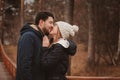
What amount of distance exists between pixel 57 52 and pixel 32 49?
0.31m

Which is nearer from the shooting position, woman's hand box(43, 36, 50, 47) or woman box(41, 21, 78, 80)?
woman box(41, 21, 78, 80)

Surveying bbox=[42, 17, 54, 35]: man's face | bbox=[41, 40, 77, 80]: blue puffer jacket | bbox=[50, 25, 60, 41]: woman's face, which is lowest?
bbox=[41, 40, 77, 80]: blue puffer jacket

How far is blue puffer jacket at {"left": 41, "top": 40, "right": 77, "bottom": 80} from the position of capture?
17.3 ft

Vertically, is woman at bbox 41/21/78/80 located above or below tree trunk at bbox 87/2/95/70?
above

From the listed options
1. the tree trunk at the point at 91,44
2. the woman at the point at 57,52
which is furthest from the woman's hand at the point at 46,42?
the tree trunk at the point at 91,44

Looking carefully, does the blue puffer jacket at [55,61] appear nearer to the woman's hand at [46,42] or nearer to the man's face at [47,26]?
the woman's hand at [46,42]

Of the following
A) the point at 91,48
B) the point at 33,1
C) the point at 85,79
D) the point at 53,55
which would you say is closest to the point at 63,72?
the point at 53,55

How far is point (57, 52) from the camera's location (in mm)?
5309

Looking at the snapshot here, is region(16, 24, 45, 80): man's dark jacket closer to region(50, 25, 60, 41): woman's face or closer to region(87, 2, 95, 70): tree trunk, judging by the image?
region(50, 25, 60, 41): woman's face

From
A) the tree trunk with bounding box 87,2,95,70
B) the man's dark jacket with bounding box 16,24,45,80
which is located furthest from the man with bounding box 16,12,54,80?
the tree trunk with bounding box 87,2,95,70

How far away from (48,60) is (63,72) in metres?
0.30

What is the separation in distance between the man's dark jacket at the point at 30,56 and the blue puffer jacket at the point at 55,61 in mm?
87

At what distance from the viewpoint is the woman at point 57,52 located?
5285mm

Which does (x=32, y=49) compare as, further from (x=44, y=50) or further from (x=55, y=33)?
(x=55, y=33)
